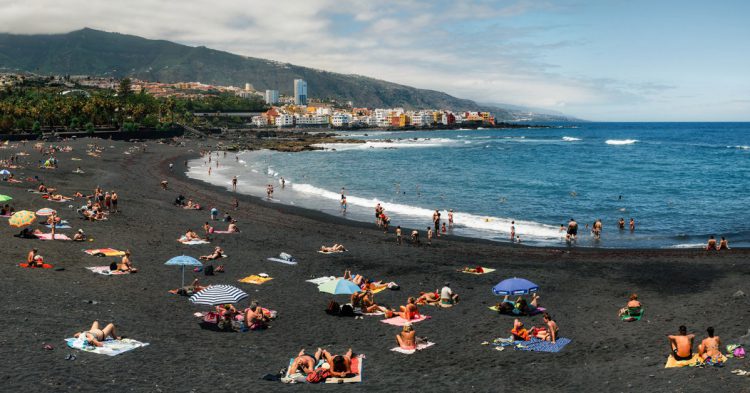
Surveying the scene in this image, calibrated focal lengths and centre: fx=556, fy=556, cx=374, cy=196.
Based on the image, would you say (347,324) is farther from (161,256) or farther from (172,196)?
(172,196)

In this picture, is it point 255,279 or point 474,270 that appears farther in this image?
point 474,270

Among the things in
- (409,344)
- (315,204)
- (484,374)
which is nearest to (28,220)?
(409,344)

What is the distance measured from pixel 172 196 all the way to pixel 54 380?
33633 mm

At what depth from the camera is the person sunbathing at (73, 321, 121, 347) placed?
1254 cm

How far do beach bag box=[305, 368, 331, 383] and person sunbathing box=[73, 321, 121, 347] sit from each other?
4.97m

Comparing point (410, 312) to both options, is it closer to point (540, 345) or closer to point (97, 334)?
point (540, 345)

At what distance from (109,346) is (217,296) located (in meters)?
3.11

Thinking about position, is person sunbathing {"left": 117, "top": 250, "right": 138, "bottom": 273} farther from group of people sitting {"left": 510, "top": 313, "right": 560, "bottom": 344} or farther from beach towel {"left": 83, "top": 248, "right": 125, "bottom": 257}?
group of people sitting {"left": 510, "top": 313, "right": 560, "bottom": 344}

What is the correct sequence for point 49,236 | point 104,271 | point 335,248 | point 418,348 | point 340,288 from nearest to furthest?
1. point 418,348
2. point 340,288
3. point 104,271
4. point 49,236
5. point 335,248

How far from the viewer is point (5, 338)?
40.8ft

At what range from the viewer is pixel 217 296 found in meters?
15.1

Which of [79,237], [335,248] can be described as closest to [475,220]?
[335,248]


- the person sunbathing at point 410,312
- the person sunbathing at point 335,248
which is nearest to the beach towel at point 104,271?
the person sunbathing at point 335,248

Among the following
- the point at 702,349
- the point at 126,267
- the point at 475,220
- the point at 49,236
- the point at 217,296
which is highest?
the point at 702,349
